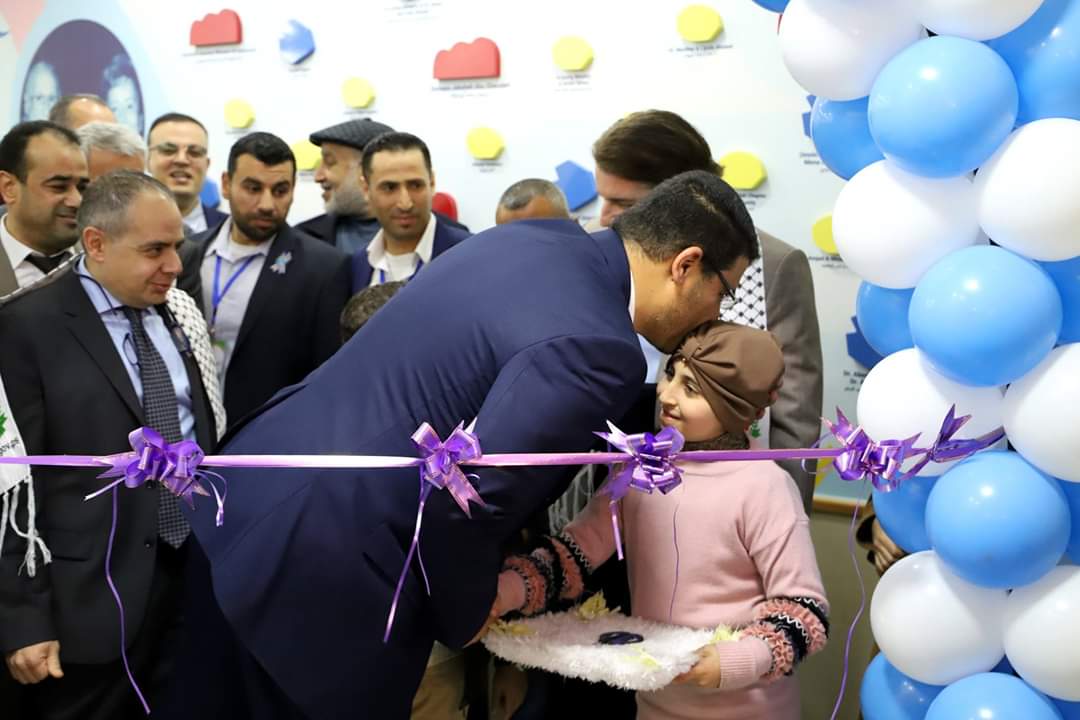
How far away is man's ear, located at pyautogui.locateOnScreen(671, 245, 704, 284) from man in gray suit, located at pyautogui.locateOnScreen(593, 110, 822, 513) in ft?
2.27

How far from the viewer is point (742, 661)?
5.93 ft

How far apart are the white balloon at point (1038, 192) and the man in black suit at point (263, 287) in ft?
7.59

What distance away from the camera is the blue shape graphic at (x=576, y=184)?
12.5 ft

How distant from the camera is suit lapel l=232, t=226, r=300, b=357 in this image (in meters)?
3.42

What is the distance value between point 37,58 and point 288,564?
14.3 feet

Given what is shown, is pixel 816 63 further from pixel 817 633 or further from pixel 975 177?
pixel 817 633

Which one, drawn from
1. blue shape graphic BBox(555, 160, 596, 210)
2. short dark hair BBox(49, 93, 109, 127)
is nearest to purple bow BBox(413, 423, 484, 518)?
blue shape graphic BBox(555, 160, 596, 210)

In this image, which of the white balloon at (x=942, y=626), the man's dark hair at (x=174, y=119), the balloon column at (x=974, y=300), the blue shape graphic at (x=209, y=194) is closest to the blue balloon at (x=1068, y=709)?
the balloon column at (x=974, y=300)

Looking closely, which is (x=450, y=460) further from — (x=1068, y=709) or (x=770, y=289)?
(x=770, y=289)

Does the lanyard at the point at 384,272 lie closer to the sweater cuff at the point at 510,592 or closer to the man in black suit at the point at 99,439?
the man in black suit at the point at 99,439

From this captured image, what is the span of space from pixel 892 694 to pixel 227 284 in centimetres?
250

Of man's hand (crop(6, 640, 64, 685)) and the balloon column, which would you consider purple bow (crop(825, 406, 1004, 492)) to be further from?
man's hand (crop(6, 640, 64, 685))

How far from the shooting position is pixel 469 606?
1.77 meters

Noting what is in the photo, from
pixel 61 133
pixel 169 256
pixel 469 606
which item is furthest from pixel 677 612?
pixel 61 133
